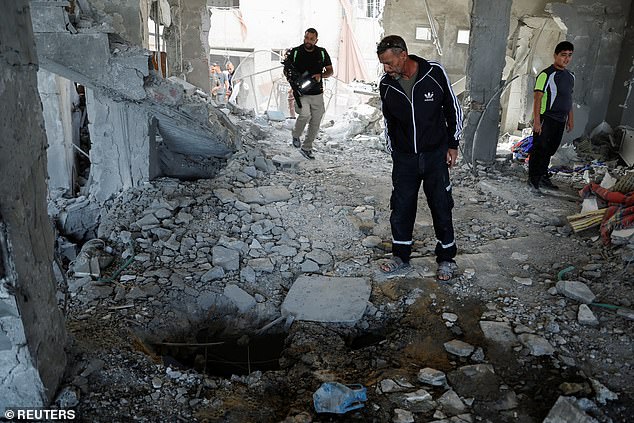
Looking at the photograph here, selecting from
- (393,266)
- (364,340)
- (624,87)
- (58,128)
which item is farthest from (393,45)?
(624,87)

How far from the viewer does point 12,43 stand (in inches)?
85.4

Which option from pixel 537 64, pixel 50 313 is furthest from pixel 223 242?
pixel 537 64

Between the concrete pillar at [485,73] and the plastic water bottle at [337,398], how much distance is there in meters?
5.38

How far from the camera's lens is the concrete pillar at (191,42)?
32.4 ft

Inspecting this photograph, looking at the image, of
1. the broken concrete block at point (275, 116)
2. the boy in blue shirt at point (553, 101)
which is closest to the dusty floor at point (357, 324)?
the boy in blue shirt at point (553, 101)

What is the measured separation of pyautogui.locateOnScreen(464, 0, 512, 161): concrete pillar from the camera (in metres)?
6.92

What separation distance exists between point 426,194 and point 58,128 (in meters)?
5.62

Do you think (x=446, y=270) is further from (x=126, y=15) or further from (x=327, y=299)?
(x=126, y=15)

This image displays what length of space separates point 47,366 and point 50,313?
0.86 feet

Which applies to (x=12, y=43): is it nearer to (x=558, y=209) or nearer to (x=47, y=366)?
(x=47, y=366)

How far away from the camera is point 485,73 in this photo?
713 cm

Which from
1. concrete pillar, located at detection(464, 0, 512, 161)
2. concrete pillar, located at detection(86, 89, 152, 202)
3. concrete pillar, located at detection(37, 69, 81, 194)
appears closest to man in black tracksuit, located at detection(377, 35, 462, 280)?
concrete pillar, located at detection(86, 89, 152, 202)

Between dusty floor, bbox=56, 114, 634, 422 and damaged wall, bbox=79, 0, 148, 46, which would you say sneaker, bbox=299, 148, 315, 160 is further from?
damaged wall, bbox=79, 0, 148, 46

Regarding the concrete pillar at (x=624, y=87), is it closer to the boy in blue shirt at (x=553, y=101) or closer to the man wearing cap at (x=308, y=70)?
the boy in blue shirt at (x=553, y=101)
